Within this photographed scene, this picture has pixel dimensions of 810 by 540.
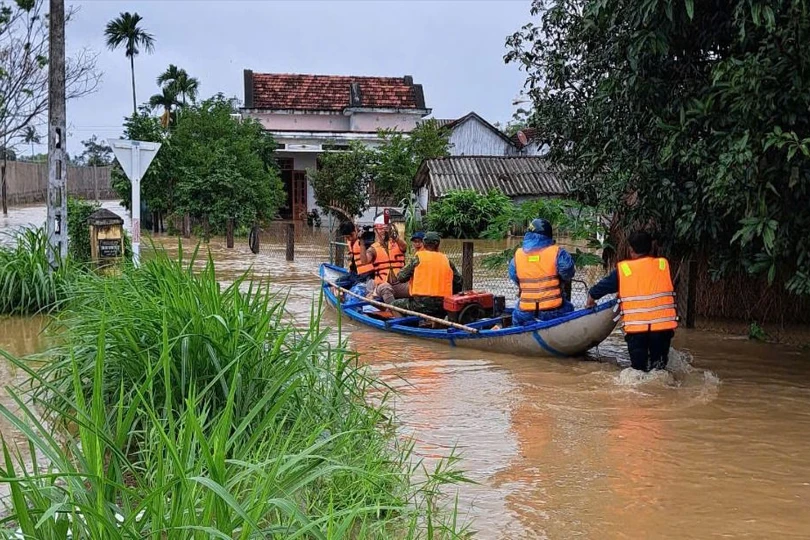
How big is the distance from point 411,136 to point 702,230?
72.3ft

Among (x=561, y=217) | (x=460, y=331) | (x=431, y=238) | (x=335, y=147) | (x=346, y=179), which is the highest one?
(x=335, y=147)

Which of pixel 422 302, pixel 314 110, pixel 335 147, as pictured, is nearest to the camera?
pixel 422 302

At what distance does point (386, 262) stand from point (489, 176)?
15.6m

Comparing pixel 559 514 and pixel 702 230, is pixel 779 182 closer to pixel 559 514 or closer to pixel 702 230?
pixel 702 230

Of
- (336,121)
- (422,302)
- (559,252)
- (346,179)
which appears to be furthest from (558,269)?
(336,121)

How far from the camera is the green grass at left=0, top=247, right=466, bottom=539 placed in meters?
3.03

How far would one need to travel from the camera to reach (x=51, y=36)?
34.9 feet

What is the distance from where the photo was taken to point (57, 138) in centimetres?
1055

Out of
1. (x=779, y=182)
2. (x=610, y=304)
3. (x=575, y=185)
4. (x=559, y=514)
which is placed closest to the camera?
(x=559, y=514)

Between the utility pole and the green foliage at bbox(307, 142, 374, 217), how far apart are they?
17.4m

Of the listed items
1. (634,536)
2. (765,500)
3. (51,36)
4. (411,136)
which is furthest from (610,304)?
(411,136)

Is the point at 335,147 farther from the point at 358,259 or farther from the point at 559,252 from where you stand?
the point at 559,252

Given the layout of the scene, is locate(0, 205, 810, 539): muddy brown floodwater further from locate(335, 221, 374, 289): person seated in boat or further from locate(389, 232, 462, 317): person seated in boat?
locate(335, 221, 374, 289): person seated in boat

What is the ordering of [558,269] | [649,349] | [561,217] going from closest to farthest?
[649,349], [558,269], [561,217]
